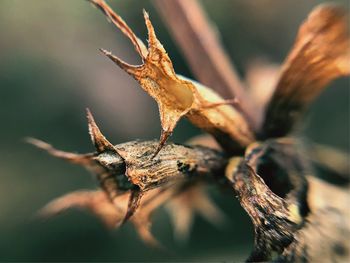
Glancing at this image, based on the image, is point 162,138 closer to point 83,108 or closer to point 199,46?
point 199,46

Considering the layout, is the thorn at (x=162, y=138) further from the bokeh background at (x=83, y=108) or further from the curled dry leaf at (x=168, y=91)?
the bokeh background at (x=83, y=108)

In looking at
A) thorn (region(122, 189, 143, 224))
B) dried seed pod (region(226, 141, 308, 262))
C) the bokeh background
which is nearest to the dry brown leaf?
dried seed pod (region(226, 141, 308, 262))

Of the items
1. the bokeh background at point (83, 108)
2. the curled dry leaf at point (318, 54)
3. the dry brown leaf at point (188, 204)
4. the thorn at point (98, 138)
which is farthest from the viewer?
the bokeh background at point (83, 108)

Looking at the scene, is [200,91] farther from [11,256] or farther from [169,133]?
[11,256]

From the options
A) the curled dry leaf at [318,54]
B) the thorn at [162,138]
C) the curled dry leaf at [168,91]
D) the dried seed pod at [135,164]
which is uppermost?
the curled dry leaf at [318,54]

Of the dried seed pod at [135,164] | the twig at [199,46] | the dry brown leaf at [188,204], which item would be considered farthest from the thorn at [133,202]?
the twig at [199,46]

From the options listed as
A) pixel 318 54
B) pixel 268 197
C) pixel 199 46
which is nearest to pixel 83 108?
pixel 199 46

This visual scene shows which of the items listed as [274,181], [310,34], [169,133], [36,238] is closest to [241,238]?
[36,238]
